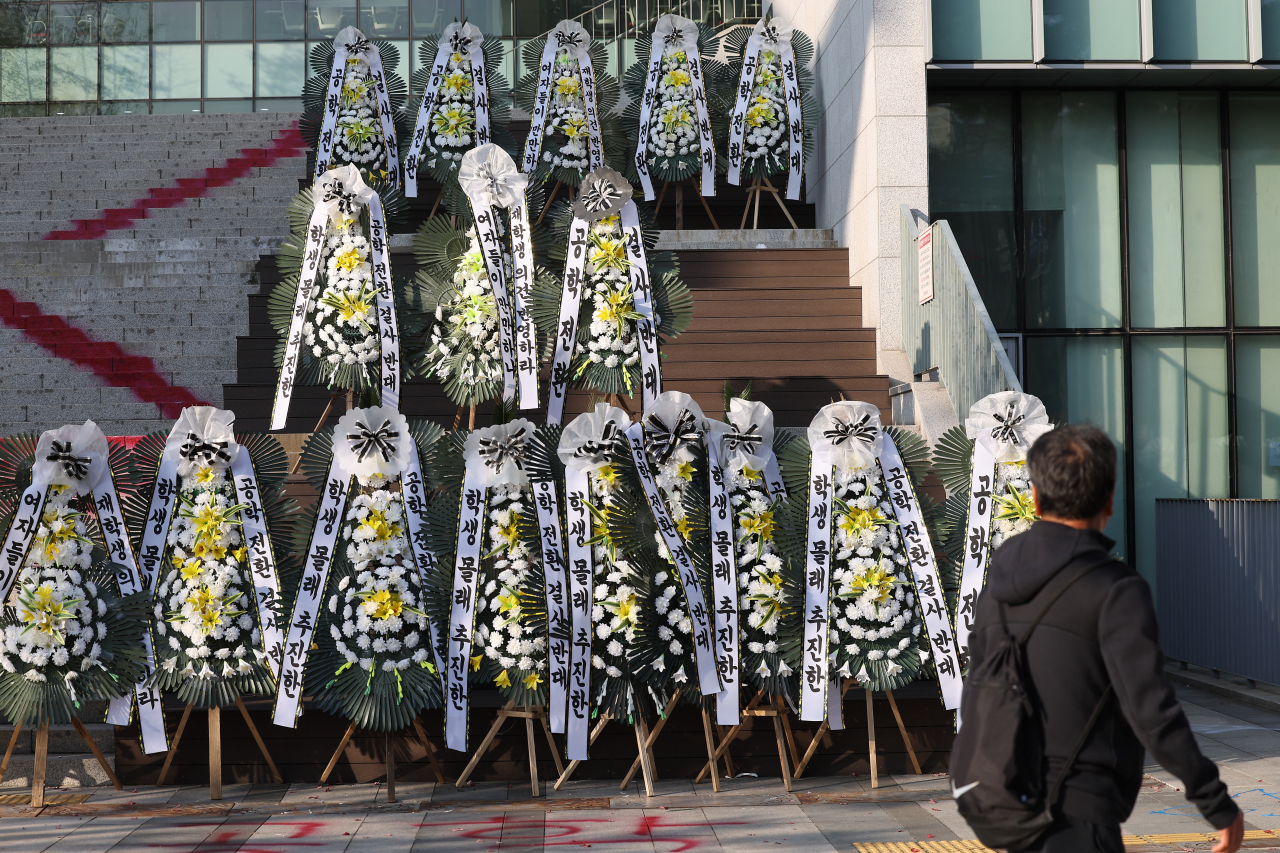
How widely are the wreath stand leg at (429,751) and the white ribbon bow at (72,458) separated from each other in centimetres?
200

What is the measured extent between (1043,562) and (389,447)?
13.6 feet

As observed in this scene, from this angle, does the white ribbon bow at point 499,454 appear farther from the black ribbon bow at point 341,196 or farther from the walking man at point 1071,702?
the walking man at point 1071,702

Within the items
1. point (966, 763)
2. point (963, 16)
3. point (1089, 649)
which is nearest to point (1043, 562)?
point (1089, 649)

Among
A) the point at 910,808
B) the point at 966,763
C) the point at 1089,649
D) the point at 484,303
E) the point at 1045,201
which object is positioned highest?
the point at 1045,201

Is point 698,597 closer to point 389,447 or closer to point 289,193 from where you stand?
point 389,447

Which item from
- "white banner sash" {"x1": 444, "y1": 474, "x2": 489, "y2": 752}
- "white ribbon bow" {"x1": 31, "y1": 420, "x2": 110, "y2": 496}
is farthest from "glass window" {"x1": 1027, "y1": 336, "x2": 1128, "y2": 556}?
"white ribbon bow" {"x1": 31, "y1": 420, "x2": 110, "y2": 496}

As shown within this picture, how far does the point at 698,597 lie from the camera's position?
6035 mm

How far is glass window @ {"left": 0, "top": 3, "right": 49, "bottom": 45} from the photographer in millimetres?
22609

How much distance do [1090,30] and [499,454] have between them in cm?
739

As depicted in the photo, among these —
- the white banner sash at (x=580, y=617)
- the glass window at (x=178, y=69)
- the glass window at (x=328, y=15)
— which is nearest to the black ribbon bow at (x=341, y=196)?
the white banner sash at (x=580, y=617)

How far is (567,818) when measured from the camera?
5781 millimetres

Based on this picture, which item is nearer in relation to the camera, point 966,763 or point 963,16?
point 966,763

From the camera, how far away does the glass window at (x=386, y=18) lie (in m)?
22.2

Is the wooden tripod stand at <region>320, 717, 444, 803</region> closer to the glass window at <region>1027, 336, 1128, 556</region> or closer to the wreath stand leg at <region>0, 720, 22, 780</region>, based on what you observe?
the wreath stand leg at <region>0, 720, 22, 780</region>
